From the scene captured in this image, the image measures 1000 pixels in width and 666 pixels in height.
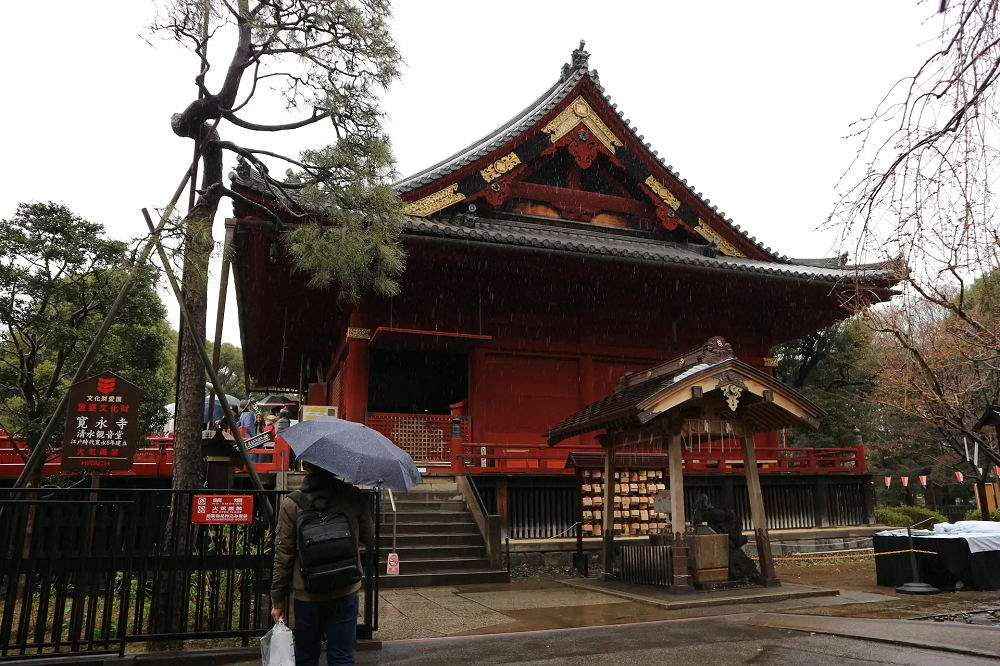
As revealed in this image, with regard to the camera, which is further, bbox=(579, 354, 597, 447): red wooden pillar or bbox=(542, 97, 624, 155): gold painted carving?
bbox=(542, 97, 624, 155): gold painted carving

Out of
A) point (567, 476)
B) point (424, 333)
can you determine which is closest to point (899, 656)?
point (567, 476)

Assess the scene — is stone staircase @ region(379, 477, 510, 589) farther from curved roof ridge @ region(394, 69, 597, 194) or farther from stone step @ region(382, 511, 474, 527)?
curved roof ridge @ region(394, 69, 597, 194)

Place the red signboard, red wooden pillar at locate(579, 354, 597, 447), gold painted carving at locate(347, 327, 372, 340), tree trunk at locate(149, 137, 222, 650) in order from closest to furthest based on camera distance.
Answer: tree trunk at locate(149, 137, 222, 650), the red signboard, gold painted carving at locate(347, 327, 372, 340), red wooden pillar at locate(579, 354, 597, 447)

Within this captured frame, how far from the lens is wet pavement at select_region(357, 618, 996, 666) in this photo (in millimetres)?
5457

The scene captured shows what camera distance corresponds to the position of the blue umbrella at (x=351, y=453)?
14.5ft

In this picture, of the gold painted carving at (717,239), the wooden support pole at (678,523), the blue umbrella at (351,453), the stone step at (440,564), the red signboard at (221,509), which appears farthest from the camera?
the gold painted carving at (717,239)

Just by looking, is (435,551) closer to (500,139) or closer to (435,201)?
(435,201)

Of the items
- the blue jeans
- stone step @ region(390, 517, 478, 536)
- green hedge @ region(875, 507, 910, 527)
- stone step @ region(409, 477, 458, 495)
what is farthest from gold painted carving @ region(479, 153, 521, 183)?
green hedge @ region(875, 507, 910, 527)

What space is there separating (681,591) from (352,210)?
6.38 metres

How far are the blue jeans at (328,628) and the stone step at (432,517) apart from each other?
7.17 m

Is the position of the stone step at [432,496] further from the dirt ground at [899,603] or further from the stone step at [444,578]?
the dirt ground at [899,603]

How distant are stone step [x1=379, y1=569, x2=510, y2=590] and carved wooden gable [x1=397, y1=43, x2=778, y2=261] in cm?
752

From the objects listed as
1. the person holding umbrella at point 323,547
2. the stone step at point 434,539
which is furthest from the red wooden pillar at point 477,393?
the person holding umbrella at point 323,547

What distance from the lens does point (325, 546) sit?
4.11 meters
